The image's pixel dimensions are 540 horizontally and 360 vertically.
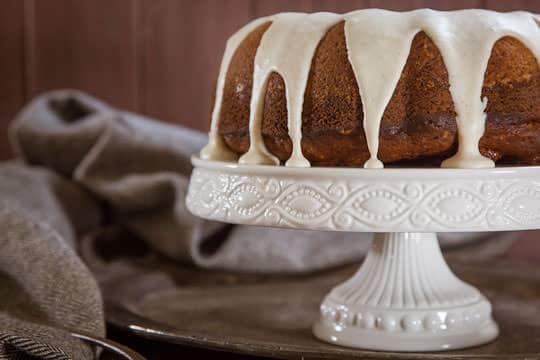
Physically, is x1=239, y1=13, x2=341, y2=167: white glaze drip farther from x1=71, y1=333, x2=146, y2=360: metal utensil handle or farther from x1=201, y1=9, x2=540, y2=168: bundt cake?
x1=71, y1=333, x2=146, y2=360: metal utensil handle

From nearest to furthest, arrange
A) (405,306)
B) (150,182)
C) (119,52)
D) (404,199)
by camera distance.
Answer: (404,199), (405,306), (150,182), (119,52)

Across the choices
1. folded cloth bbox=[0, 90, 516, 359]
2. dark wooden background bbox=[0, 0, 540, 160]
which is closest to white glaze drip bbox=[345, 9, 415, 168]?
folded cloth bbox=[0, 90, 516, 359]

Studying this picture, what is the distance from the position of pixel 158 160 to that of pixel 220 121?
42 centimetres

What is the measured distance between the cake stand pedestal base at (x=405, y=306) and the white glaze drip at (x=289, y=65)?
6.0 inches

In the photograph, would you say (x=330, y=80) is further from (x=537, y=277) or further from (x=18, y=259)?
(x=537, y=277)

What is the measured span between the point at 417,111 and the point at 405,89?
2 cm

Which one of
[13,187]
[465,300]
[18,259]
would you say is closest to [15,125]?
[13,187]

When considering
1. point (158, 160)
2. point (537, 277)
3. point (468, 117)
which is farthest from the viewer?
point (158, 160)

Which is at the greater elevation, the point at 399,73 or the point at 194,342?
the point at 399,73

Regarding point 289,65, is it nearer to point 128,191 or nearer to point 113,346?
point 113,346

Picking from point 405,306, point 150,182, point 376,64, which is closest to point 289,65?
point 376,64

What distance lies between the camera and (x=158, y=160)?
1140mm

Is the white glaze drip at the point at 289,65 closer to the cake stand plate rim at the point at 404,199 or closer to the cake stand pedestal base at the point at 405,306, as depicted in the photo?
the cake stand plate rim at the point at 404,199

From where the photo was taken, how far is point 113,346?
66cm
